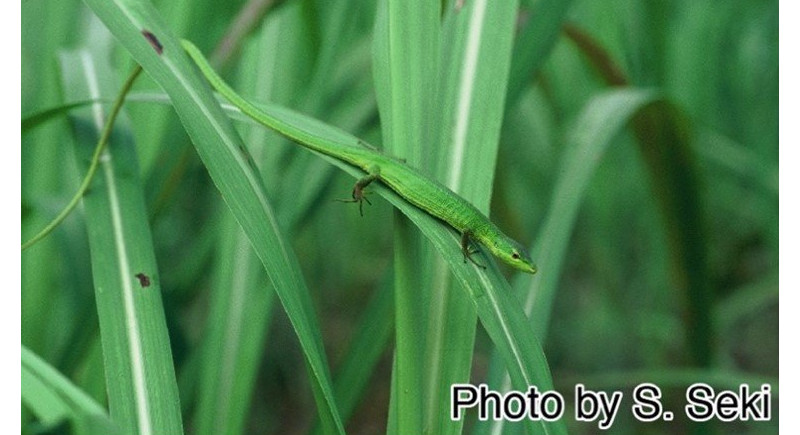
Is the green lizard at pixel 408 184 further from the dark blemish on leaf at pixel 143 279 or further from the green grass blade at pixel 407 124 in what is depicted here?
the dark blemish on leaf at pixel 143 279

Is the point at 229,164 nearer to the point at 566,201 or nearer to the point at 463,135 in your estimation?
the point at 463,135

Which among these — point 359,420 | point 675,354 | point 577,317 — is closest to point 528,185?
point 577,317

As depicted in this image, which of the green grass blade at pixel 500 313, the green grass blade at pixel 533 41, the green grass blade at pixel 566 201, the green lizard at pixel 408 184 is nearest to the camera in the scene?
the green grass blade at pixel 500 313

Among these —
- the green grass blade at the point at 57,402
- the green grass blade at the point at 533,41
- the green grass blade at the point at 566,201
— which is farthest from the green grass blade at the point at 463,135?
the green grass blade at the point at 57,402

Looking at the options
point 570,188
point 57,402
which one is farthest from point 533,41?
point 57,402

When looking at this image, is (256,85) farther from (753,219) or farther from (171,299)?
(753,219)

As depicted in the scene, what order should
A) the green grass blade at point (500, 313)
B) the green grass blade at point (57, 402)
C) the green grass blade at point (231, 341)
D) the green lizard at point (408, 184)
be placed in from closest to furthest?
the green grass blade at point (57, 402)
the green grass blade at point (500, 313)
the green lizard at point (408, 184)
the green grass blade at point (231, 341)
